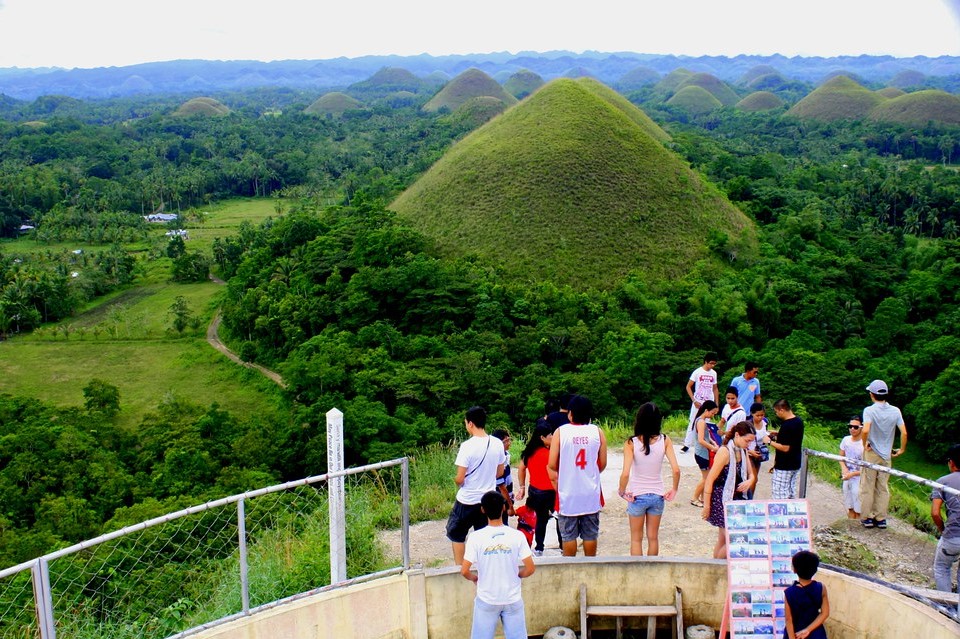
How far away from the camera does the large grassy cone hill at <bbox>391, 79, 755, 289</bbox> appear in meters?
26.8

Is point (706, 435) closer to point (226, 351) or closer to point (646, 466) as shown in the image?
point (646, 466)

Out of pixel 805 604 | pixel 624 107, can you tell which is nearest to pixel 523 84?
pixel 624 107

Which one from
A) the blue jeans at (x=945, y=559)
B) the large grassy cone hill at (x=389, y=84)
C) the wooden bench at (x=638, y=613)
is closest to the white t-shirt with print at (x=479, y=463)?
the wooden bench at (x=638, y=613)

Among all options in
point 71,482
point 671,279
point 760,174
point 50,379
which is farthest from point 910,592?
point 760,174

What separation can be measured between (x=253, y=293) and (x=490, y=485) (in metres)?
22.1

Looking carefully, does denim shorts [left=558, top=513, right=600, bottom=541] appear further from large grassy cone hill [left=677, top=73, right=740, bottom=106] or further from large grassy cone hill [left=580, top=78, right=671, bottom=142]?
large grassy cone hill [left=677, top=73, right=740, bottom=106]

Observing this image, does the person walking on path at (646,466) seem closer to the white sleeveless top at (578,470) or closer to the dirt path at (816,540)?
the white sleeveless top at (578,470)

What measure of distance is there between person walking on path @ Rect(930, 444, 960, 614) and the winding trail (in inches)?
744

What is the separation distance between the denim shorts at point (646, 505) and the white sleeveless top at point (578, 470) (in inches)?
12.2

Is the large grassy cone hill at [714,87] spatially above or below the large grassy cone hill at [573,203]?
above

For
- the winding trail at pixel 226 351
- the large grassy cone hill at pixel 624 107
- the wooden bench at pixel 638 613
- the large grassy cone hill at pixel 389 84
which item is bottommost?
the winding trail at pixel 226 351

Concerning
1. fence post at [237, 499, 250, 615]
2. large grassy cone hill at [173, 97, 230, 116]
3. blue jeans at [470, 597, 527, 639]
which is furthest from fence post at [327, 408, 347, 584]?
large grassy cone hill at [173, 97, 230, 116]

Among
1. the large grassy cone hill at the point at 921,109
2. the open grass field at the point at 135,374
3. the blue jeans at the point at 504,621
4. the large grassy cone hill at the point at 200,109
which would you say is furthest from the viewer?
the large grassy cone hill at the point at 200,109

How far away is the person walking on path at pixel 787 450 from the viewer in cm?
591
